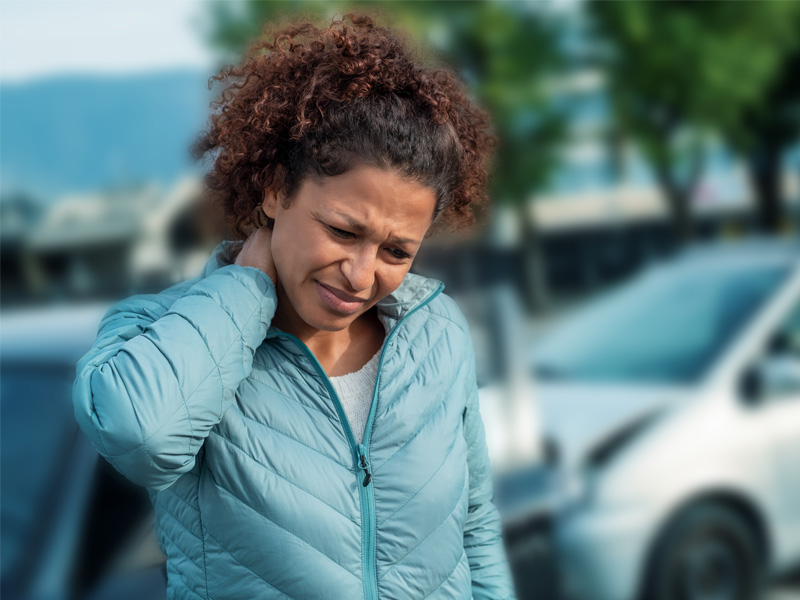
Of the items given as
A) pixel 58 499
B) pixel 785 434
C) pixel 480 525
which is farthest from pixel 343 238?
pixel 785 434

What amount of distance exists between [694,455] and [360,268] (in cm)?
269

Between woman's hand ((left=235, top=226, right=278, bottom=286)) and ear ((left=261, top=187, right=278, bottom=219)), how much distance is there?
27mm

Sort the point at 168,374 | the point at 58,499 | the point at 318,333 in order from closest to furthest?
the point at 168,374 < the point at 318,333 < the point at 58,499

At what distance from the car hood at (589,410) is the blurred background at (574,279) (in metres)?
0.01

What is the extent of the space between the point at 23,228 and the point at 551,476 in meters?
5.96

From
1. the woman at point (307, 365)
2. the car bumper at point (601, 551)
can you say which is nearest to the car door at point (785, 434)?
the car bumper at point (601, 551)

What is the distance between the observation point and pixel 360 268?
125 cm

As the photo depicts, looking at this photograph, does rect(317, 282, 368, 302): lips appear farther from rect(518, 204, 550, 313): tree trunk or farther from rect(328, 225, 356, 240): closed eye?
rect(518, 204, 550, 313): tree trunk

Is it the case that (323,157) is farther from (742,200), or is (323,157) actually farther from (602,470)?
(742,200)

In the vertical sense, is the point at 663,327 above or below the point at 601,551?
above

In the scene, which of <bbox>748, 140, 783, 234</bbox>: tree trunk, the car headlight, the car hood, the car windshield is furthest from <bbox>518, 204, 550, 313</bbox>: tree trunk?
the car headlight

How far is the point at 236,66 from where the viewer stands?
1.39 meters

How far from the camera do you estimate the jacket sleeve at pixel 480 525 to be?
146 cm

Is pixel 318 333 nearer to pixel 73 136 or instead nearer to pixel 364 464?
pixel 364 464
